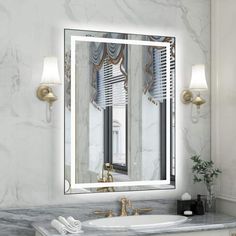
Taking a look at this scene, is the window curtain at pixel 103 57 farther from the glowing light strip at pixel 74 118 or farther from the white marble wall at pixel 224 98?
the white marble wall at pixel 224 98

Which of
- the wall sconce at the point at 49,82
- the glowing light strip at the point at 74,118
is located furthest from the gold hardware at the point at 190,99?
the wall sconce at the point at 49,82

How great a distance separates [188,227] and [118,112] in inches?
37.2

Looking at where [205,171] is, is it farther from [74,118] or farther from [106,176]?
[74,118]

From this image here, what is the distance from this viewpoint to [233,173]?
3.52m

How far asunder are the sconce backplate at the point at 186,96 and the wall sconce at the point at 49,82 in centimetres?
96

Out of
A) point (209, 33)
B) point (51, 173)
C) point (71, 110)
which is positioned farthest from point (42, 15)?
point (209, 33)

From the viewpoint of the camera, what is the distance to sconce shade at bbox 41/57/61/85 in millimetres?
3221

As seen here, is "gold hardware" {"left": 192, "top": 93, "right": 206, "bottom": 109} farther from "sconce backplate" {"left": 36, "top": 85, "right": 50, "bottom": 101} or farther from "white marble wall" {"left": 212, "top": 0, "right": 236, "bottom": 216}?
"sconce backplate" {"left": 36, "top": 85, "right": 50, "bottom": 101}

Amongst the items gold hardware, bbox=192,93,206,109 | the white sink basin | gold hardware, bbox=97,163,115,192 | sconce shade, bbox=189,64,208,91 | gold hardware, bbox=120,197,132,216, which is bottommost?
the white sink basin

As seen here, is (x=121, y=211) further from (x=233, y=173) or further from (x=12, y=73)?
(x=12, y=73)

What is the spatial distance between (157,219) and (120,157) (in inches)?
19.8

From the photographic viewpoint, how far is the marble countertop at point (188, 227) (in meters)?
2.93

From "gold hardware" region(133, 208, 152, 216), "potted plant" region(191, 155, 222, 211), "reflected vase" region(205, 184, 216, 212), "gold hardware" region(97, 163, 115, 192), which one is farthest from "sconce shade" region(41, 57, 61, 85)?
"reflected vase" region(205, 184, 216, 212)

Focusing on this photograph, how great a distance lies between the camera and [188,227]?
3059 millimetres
